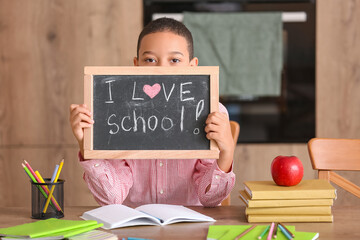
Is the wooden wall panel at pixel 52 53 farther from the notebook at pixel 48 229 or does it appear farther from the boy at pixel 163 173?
the notebook at pixel 48 229

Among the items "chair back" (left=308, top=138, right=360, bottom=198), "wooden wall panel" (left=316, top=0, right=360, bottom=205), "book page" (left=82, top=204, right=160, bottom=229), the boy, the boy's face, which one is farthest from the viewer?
"wooden wall panel" (left=316, top=0, right=360, bottom=205)

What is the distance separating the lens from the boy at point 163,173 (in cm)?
143

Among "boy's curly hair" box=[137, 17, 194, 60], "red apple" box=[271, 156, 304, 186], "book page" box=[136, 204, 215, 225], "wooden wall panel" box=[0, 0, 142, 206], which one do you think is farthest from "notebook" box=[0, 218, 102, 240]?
"wooden wall panel" box=[0, 0, 142, 206]

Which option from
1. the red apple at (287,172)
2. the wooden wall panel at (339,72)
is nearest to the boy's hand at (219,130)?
the red apple at (287,172)

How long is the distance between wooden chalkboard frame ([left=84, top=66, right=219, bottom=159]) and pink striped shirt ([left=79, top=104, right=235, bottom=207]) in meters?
0.15

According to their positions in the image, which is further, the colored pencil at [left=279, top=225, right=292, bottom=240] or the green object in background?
the green object in background

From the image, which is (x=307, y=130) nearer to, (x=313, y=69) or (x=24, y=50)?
(x=313, y=69)

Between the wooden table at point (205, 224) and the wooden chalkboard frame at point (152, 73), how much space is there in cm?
17

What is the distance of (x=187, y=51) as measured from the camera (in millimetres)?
1632

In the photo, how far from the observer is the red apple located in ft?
4.21

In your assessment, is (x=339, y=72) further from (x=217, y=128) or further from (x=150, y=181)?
(x=217, y=128)

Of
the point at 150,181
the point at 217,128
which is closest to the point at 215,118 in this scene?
the point at 217,128

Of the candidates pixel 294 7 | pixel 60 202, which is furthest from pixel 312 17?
pixel 60 202

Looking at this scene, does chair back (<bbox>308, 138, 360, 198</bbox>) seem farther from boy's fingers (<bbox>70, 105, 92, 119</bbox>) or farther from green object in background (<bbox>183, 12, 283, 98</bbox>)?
green object in background (<bbox>183, 12, 283, 98</bbox>)
